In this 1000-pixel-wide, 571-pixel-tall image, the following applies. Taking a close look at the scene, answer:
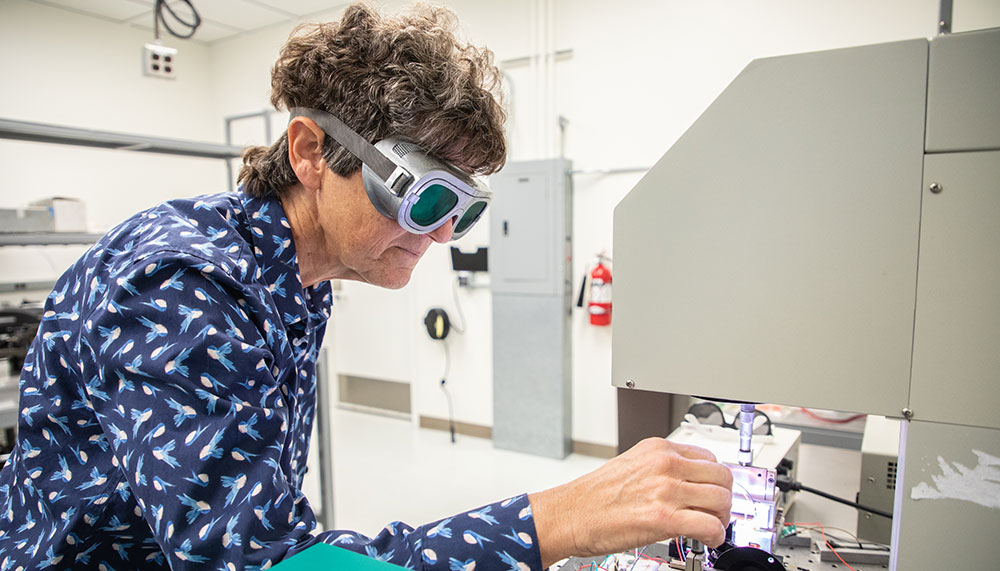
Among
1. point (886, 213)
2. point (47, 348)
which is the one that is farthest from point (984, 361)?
point (47, 348)

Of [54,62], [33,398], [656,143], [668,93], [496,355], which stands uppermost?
[54,62]

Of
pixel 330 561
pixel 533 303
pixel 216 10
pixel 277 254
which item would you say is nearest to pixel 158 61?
pixel 216 10

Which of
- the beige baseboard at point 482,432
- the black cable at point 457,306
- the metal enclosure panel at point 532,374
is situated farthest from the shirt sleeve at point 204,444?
the black cable at point 457,306

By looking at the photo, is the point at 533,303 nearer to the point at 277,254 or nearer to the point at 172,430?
the point at 277,254

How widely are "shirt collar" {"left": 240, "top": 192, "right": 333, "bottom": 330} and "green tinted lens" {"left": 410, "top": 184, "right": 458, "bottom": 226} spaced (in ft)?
0.56

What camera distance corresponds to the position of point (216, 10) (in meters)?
4.08

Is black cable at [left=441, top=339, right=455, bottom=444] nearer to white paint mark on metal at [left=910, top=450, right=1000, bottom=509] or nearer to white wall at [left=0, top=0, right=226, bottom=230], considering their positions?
white wall at [left=0, top=0, right=226, bottom=230]

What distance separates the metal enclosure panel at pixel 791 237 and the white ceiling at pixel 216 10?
3.96 m

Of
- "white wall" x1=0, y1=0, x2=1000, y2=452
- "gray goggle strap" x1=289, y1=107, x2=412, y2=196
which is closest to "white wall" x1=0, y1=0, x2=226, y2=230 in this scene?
"white wall" x1=0, y1=0, x2=1000, y2=452

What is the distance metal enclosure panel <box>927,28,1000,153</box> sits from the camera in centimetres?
57

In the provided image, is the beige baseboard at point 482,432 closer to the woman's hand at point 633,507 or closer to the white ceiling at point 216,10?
the woman's hand at point 633,507

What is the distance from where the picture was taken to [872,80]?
0.61 m

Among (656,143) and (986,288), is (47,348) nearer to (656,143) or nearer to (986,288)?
(986,288)

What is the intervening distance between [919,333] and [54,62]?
5.14 meters
